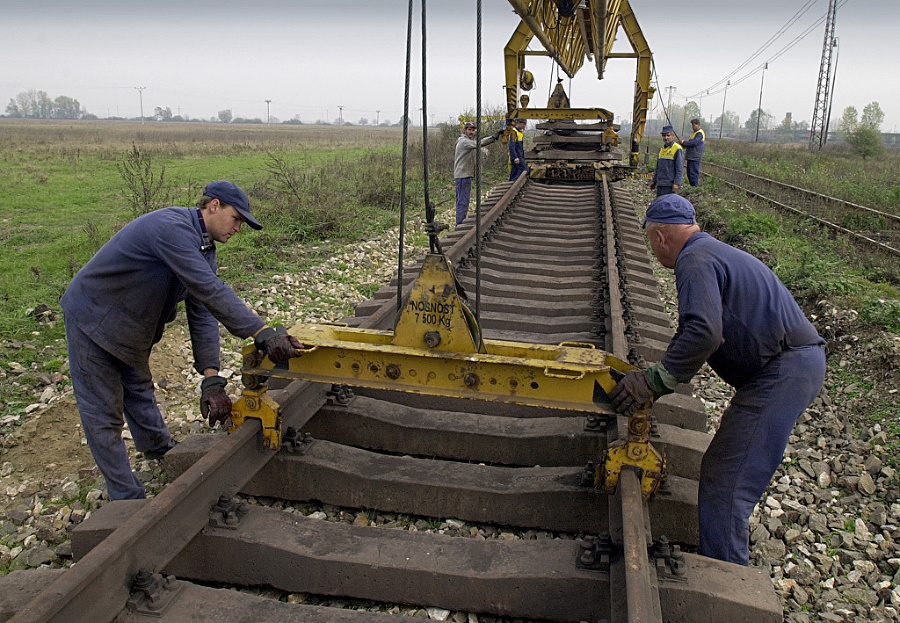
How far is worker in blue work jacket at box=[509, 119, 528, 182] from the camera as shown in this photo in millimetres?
13414

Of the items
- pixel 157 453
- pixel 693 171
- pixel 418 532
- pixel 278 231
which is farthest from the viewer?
pixel 693 171

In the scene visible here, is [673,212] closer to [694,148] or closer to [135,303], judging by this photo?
[135,303]

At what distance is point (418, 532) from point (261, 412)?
937mm

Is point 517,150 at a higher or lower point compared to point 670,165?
higher

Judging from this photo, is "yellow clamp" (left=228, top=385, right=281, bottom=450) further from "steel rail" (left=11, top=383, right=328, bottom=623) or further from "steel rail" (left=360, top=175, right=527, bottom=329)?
"steel rail" (left=360, top=175, right=527, bottom=329)

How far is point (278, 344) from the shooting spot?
2984 millimetres

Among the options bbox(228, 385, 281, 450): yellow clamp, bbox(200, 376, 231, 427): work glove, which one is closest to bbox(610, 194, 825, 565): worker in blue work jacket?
bbox(228, 385, 281, 450): yellow clamp

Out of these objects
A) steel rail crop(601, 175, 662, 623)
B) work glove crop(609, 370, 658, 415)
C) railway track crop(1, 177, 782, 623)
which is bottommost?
railway track crop(1, 177, 782, 623)

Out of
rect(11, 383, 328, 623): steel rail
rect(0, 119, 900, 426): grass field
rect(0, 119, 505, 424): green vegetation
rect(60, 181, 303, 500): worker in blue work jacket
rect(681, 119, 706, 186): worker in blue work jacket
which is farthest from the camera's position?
rect(681, 119, 706, 186): worker in blue work jacket

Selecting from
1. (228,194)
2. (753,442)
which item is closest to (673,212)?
(753,442)

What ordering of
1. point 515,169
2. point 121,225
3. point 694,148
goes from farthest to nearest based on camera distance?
1. point 694,148
2. point 515,169
3. point 121,225

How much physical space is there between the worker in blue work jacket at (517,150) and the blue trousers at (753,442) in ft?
36.1

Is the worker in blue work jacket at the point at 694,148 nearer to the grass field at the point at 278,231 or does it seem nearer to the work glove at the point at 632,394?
the grass field at the point at 278,231

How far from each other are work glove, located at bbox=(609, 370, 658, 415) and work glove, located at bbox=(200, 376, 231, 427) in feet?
5.94
